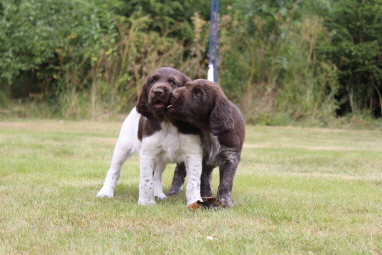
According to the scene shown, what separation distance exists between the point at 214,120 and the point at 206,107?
0.48 ft

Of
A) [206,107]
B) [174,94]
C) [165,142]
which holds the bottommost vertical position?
[165,142]

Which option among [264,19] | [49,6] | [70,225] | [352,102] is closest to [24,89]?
[49,6]

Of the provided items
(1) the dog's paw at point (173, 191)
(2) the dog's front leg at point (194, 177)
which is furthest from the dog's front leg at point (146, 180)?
(1) the dog's paw at point (173, 191)

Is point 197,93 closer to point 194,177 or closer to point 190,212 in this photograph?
point 194,177

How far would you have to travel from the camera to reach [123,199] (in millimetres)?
5793

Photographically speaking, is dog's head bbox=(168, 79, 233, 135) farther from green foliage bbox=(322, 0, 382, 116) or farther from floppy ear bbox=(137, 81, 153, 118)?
green foliage bbox=(322, 0, 382, 116)

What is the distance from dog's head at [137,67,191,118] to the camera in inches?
196

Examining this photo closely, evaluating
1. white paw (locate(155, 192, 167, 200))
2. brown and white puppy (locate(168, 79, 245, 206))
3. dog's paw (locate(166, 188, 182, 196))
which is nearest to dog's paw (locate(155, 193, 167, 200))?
white paw (locate(155, 192, 167, 200))

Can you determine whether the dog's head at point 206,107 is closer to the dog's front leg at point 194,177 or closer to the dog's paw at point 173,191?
the dog's front leg at point 194,177

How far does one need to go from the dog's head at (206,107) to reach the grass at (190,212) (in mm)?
793

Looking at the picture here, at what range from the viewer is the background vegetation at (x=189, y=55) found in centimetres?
1805

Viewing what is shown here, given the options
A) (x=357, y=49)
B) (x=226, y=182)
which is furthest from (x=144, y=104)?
(x=357, y=49)

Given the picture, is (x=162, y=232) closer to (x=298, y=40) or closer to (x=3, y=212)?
(x=3, y=212)

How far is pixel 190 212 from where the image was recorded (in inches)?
194
